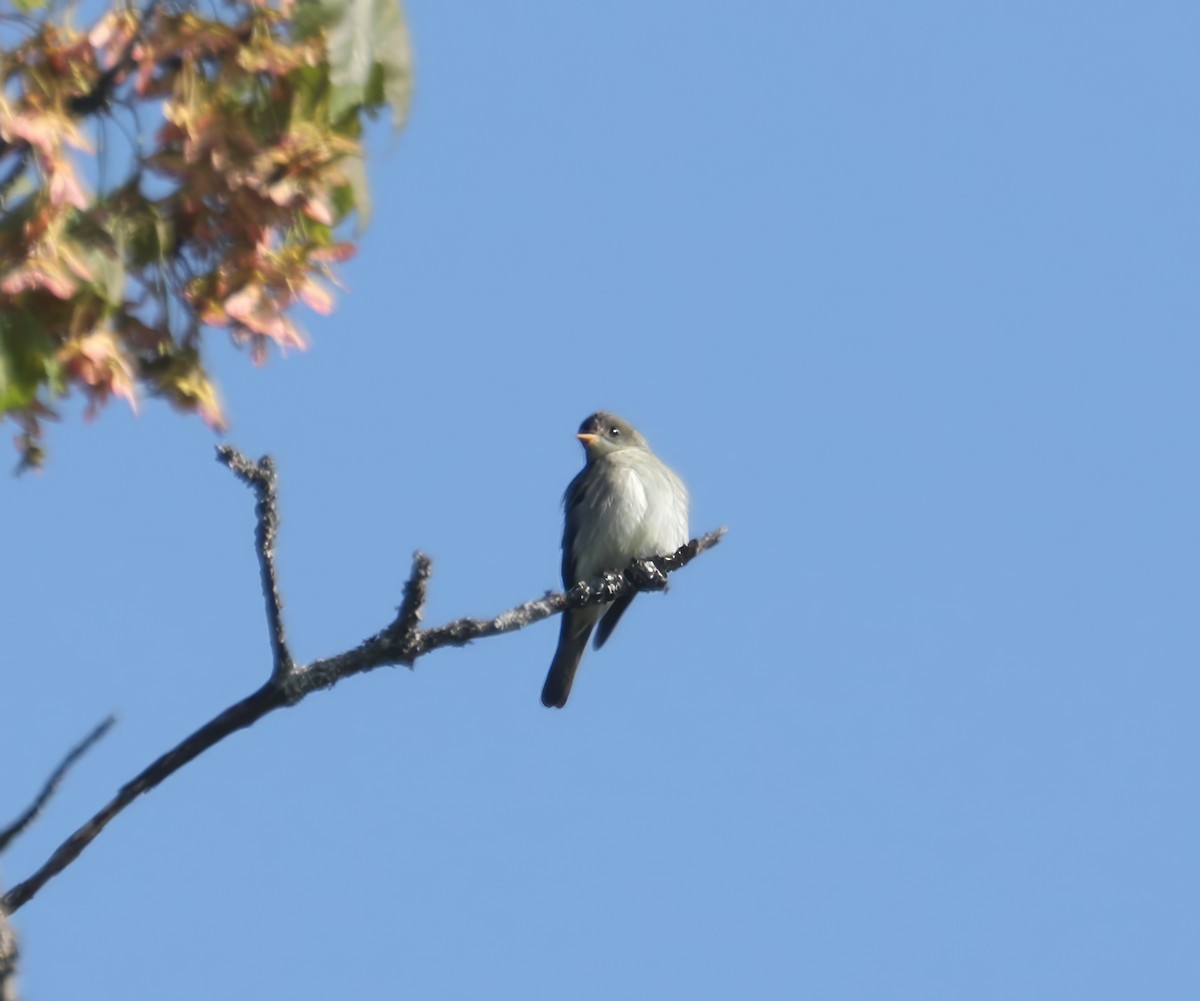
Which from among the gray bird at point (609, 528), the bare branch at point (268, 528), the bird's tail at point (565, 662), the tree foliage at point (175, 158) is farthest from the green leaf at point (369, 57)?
the bird's tail at point (565, 662)

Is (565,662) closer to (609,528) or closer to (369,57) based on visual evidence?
(609,528)

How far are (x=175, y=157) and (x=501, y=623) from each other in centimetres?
192

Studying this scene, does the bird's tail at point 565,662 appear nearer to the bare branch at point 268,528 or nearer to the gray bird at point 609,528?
the gray bird at point 609,528

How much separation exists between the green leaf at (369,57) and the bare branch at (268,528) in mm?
1087

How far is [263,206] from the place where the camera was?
343 centimetres

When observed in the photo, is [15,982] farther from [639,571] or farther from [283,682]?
[639,571]

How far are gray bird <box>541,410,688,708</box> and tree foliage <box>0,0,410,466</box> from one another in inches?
338

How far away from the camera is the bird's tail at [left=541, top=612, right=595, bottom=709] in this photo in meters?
12.6

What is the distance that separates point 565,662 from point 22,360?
31.5ft

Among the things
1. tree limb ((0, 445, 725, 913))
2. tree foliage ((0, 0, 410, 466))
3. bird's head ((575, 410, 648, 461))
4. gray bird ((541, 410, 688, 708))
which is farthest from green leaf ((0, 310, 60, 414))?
bird's head ((575, 410, 648, 461))

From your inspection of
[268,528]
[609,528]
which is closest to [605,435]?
[609,528]

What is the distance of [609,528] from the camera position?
487 inches

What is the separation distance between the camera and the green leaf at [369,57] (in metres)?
3.37

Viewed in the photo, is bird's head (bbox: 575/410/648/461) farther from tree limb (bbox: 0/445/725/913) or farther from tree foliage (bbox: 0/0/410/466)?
tree foliage (bbox: 0/0/410/466)
